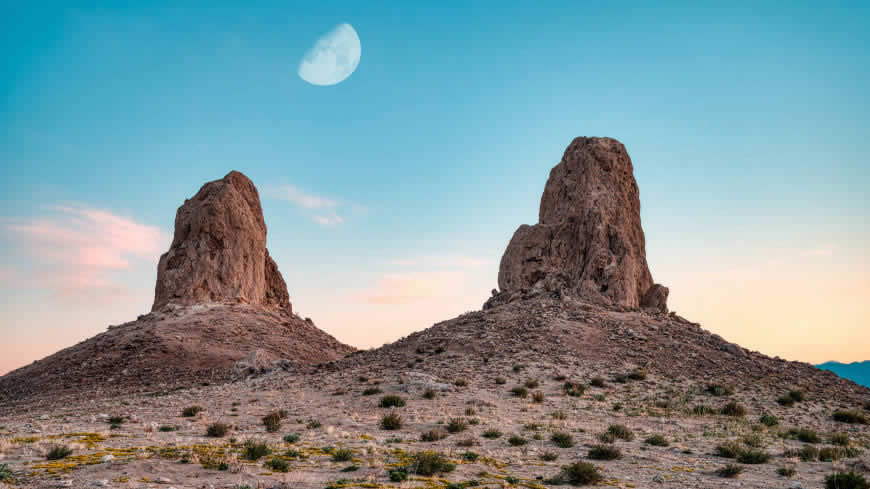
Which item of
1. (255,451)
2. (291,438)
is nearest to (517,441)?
(291,438)

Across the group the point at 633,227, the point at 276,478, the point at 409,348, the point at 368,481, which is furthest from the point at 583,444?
the point at 633,227

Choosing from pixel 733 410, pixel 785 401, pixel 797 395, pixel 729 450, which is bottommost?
pixel 729 450

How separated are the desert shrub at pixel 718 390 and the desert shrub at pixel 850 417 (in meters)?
3.41

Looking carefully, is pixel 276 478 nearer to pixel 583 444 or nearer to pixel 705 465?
pixel 583 444

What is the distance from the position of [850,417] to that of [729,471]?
12.0 m

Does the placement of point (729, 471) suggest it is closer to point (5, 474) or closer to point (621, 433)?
point (621, 433)

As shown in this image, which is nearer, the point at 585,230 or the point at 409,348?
the point at 409,348

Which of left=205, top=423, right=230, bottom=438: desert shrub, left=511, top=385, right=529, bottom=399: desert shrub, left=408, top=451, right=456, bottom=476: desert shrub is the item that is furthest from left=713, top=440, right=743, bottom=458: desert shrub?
left=205, top=423, right=230, bottom=438: desert shrub

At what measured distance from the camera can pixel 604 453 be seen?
36.4 feet

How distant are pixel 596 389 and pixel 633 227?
1805 cm

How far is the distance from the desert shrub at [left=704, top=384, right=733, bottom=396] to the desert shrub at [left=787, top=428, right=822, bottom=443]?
4.84m

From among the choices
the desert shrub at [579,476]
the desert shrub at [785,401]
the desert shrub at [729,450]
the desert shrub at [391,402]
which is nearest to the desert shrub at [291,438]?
the desert shrub at [391,402]

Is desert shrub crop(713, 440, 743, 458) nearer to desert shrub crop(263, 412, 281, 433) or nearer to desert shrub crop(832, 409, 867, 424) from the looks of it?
desert shrub crop(832, 409, 867, 424)

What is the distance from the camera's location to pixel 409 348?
27.4 metres
